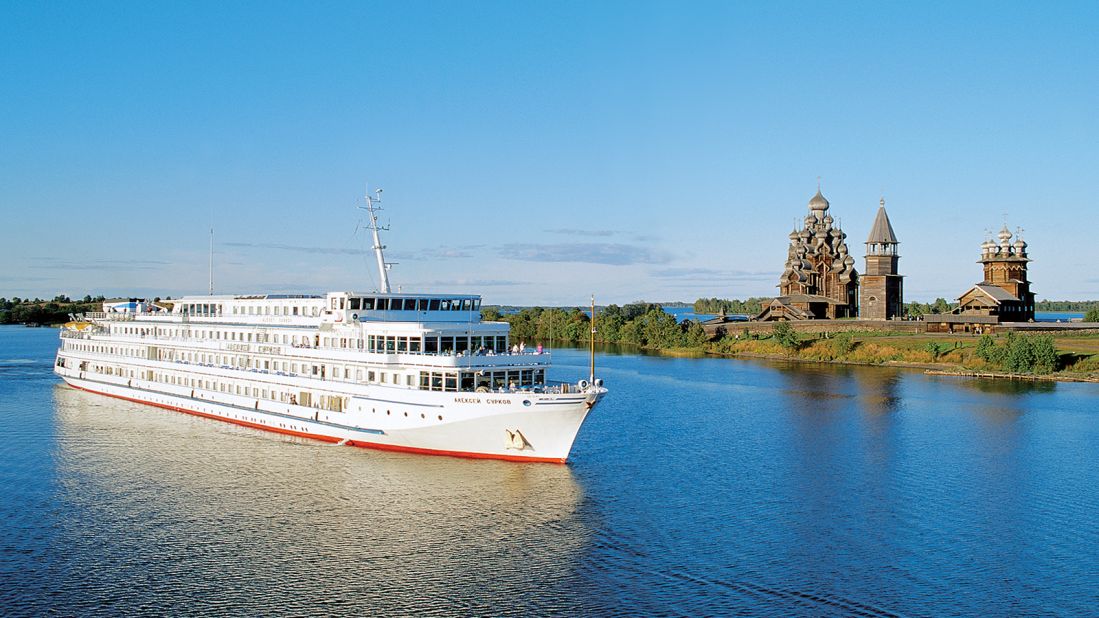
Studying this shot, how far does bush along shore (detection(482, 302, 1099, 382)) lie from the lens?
7612 cm

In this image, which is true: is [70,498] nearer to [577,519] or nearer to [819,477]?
[577,519]

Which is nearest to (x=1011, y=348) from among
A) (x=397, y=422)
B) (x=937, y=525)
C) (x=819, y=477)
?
(x=819, y=477)

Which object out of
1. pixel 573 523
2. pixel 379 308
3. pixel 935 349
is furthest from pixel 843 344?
pixel 573 523

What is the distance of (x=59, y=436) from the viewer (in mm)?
44969

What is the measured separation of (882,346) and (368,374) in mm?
71002

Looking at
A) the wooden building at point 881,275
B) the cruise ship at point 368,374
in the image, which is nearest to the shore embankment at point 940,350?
the wooden building at point 881,275

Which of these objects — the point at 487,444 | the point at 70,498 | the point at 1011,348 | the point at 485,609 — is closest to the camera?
the point at 485,609

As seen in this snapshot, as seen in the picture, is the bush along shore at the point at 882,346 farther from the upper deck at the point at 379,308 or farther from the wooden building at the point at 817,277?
the upper deck at the point at 379,308

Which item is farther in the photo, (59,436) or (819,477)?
(59,436)

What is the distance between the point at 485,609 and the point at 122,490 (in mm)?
18946

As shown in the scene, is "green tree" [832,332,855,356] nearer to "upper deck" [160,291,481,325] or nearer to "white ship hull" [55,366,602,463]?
"upper deck" [160,291,481,325]

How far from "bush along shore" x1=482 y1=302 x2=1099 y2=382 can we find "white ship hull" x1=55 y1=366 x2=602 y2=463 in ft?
186

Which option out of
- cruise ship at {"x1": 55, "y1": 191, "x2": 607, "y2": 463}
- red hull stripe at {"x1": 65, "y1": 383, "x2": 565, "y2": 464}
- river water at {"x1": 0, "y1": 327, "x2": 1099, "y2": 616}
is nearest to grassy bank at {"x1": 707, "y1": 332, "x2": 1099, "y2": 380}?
river water at {"x1": 0, "y1": 327, "x2": 1099, "y2": 616}

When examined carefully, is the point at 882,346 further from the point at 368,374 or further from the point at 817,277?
the point at 368,374
